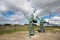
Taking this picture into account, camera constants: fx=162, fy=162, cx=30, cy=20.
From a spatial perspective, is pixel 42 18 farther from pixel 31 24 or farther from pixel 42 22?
pixel 31 24

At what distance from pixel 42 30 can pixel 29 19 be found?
5486 mm

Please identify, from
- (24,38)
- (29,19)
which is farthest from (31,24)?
(24,38)

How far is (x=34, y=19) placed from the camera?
24.1 meters

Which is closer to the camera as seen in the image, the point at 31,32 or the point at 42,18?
the point at 31,32

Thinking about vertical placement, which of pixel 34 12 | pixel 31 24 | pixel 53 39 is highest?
pixel 34 12

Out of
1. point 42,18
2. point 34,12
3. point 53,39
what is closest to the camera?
point 53,39

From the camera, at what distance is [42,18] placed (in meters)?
28.6

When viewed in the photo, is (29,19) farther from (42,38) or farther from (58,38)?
(58,38)

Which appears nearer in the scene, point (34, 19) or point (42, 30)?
point (34, 19)

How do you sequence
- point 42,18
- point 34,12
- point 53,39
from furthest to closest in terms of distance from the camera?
1. point 42,18
2. point 34,12
3. point 53,39

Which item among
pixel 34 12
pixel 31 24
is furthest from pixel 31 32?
pixel 34 12

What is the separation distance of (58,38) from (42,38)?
226cm

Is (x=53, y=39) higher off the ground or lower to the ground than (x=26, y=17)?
lower

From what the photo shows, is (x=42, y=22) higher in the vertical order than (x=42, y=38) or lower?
higher
